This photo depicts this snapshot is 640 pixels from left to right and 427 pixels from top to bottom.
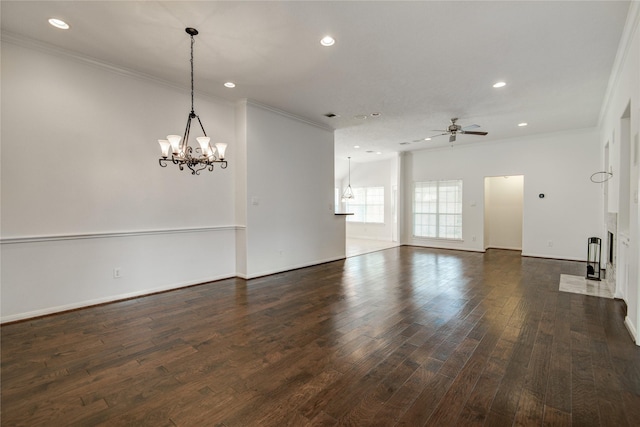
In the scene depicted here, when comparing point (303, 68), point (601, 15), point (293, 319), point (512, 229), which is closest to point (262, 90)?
point (303, 68)

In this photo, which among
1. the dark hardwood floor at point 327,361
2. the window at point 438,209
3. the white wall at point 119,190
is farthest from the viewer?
the window at point 438,209

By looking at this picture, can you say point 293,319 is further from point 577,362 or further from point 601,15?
point 601,15

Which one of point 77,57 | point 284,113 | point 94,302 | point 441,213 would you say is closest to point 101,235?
point 94,302

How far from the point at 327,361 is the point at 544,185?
7471mm

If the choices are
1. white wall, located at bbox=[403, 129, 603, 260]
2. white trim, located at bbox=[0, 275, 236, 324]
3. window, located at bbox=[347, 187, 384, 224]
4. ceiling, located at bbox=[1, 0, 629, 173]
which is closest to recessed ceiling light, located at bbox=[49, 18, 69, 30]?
ceiling, located at bbox=[1, 0, 629, 173]

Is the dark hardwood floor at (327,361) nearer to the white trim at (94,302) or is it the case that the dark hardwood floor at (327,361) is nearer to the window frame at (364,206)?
the white trim at (94,302)

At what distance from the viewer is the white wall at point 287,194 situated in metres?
5.11

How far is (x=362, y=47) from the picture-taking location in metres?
3.27

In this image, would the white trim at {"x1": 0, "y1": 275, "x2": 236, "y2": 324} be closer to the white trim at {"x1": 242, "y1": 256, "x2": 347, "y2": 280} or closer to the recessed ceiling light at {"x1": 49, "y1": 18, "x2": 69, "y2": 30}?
the white trim at {"x1": 242, "y1": 256, "x2": 347, "y2": 280}

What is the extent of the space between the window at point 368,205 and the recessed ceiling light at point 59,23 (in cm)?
913

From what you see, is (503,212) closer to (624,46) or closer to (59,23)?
(624,46)

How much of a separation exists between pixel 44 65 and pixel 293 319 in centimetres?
401

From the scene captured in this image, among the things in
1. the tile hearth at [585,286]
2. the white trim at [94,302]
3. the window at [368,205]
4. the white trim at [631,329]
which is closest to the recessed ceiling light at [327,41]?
the white trim at [94,302]

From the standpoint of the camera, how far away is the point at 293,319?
3275 mm
